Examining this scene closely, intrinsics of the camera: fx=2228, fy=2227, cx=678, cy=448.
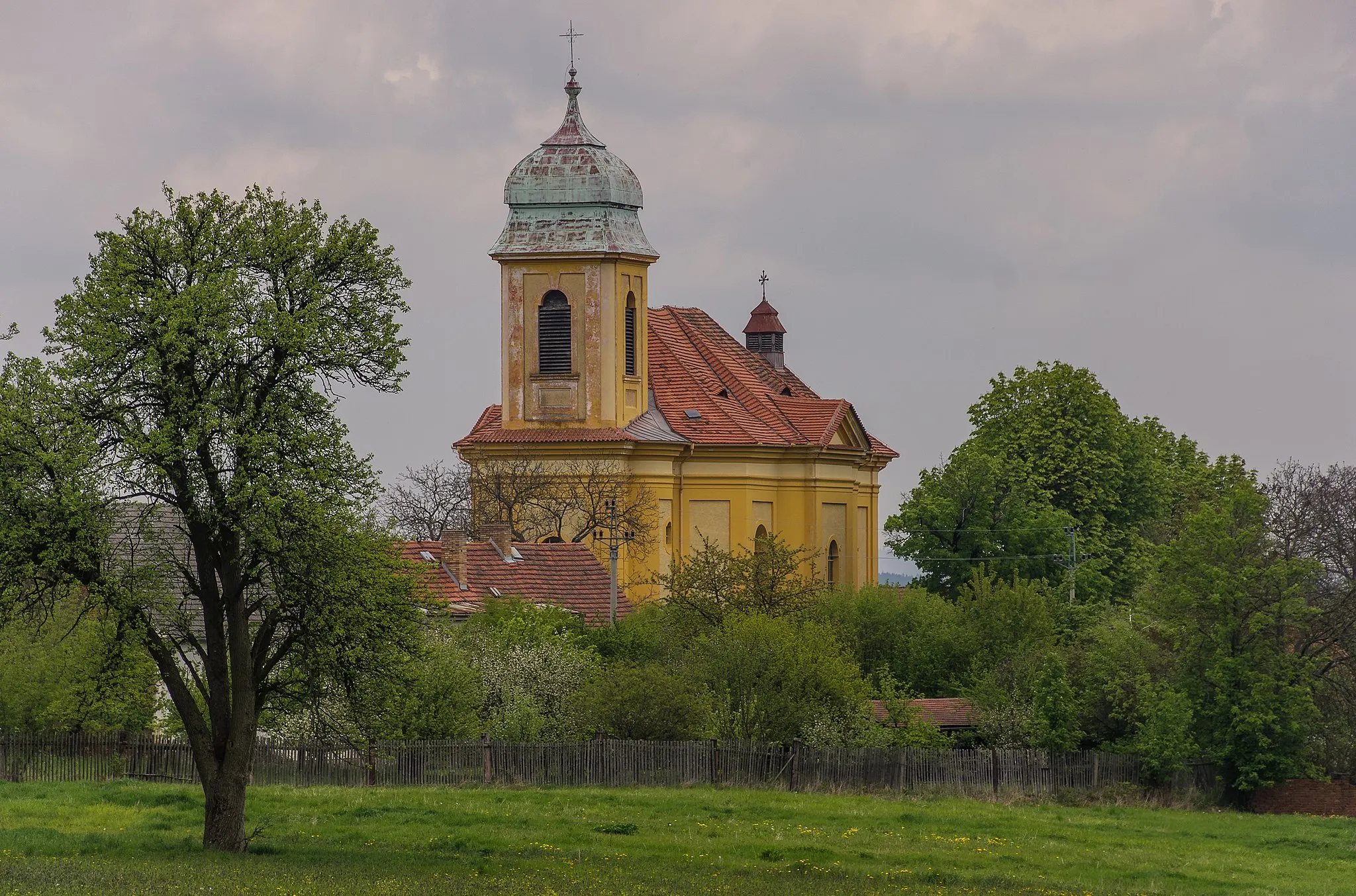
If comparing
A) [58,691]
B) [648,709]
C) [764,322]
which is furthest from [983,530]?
[58,691]

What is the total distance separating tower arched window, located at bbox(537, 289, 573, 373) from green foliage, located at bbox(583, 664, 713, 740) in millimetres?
25054

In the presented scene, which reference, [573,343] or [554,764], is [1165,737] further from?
[573,343]

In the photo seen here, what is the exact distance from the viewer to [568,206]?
209 ft

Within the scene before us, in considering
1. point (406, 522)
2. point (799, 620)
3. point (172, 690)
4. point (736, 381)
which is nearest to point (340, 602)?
point (172, 690)

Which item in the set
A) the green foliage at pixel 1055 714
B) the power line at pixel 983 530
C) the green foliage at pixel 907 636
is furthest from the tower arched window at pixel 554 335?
the green foliage at pixel 1055 714

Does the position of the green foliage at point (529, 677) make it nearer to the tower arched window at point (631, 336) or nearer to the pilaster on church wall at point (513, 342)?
the pilaster on church wall at point (513, 342)

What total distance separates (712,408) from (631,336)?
3.36m

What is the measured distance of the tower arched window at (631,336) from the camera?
64438 mm

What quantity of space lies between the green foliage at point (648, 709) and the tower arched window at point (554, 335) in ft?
82.2

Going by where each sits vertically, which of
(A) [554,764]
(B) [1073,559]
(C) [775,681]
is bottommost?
(A) [554,764]

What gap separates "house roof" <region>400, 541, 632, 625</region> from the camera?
5006 centimetres

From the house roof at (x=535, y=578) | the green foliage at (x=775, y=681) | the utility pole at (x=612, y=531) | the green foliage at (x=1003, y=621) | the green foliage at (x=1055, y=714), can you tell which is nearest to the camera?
the green foliage at (x=775, y=681)

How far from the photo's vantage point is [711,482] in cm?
6462

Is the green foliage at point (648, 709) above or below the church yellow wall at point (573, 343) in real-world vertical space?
below
